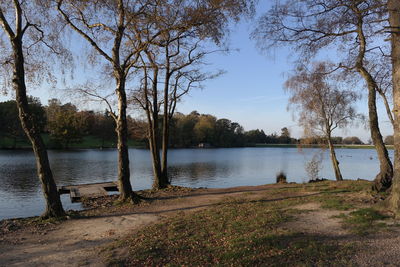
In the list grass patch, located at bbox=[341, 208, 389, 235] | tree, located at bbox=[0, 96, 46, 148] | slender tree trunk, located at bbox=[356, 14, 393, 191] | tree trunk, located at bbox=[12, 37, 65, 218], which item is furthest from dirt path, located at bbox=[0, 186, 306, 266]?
tree, located at bbox=[0, 96, 46, 148]

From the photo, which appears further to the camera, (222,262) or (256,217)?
(256,217)

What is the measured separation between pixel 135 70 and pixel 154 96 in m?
1.58

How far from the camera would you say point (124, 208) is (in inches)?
395

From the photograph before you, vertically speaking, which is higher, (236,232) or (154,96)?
(154,96)

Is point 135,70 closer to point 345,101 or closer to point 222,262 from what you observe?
point 222,262

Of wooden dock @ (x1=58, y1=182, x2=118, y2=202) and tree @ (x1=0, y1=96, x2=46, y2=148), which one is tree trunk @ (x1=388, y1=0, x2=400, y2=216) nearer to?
wooden dock @ (x1=58, y1=182, x2=118, y2=202)

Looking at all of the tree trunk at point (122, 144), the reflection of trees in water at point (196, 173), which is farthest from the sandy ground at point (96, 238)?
the reflection of trees in water at point (196, 173)

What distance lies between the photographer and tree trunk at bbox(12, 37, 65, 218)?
829 cm

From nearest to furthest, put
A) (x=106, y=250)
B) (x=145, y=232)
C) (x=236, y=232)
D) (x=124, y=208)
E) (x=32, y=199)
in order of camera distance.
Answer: (x=106, y=250), (x=236, y=232), (x=145, y=232), (x=124, y=208), (x=32, y=199)

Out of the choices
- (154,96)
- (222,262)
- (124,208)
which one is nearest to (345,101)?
(154,96)

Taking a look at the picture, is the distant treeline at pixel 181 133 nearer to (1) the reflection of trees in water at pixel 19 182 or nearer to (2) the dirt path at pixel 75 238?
(1) the reflection of trees in water at pixel 19 182

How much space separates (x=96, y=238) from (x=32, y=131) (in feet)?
12.8

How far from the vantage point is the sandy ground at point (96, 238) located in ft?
16.9

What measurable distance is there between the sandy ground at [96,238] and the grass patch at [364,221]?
0.26m
